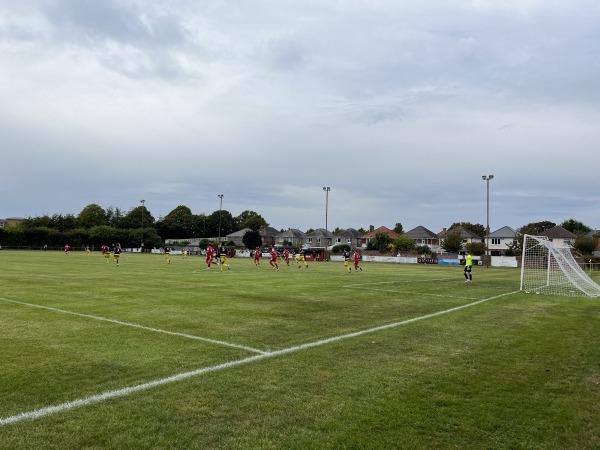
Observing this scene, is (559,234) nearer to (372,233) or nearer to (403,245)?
(403,245)

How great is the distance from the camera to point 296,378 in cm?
658

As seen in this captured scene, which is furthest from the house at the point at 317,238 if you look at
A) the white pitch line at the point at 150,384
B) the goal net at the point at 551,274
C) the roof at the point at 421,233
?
the white pitch line at the point at 150,384

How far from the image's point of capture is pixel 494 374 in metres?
7.05

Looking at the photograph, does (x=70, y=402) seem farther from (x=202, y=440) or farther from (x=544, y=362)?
(x=544, y=362)

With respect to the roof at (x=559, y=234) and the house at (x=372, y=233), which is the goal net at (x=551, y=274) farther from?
the house at (x=372, y=233)

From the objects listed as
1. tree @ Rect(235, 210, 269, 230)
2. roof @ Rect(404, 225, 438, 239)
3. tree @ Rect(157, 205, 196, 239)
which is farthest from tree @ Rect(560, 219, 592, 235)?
tree @ Rect(157, 205, 196, 239)

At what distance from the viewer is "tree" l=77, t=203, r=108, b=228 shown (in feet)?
409

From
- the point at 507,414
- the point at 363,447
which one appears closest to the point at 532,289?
the point at 507,414

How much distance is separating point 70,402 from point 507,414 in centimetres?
511

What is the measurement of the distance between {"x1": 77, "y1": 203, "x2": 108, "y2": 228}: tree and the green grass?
12227 centimetres

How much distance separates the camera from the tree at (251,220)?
155875 mm

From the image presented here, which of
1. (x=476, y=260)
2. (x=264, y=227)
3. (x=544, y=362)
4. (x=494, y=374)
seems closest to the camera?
(x=494, y=374)

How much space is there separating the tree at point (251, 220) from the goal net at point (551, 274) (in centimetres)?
12776

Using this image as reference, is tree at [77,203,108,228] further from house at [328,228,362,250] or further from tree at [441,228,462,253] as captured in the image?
tree at [441,228,462,253]
